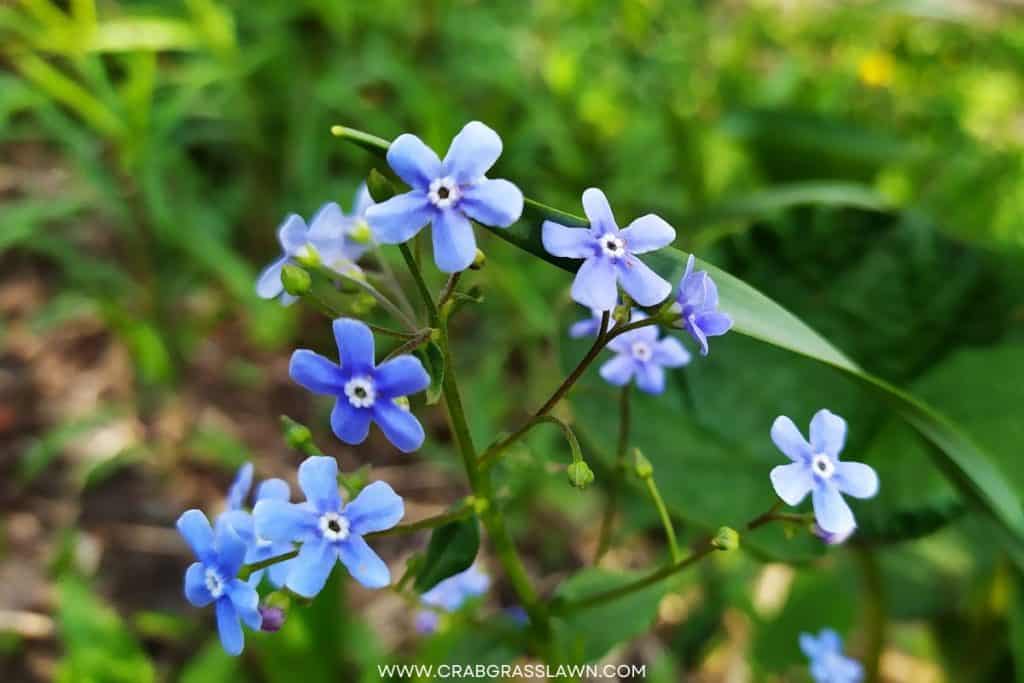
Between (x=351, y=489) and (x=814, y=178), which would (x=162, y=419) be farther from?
(x=814, y=178)

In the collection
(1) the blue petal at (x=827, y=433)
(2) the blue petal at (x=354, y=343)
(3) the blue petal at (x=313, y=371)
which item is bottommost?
(1) the blue petal at (x=827, y=433)

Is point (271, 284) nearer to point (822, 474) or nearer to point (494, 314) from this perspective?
point (822, 474)

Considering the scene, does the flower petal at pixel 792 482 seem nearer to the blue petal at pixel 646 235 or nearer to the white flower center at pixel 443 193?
the blue petal at pixel 646 235

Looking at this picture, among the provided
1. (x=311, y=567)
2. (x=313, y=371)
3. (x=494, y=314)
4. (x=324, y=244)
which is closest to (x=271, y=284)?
(x=324, y=244)

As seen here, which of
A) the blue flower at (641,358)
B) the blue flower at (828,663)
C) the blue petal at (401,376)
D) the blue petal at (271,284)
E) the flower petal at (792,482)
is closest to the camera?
the blue petal at (401,376)

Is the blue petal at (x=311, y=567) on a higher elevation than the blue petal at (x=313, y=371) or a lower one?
lower

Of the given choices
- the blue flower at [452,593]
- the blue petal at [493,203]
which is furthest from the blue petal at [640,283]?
the blue flower at [452,593]

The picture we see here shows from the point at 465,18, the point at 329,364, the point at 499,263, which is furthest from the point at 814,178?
the point at 329,364

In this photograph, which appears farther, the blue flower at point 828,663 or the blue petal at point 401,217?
the blue flower at point 828,663
